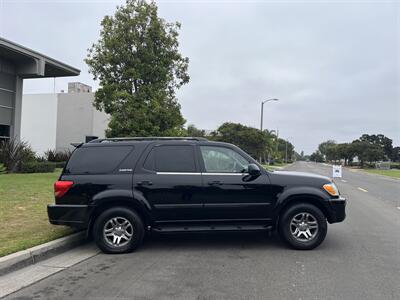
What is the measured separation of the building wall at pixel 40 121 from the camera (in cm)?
4209

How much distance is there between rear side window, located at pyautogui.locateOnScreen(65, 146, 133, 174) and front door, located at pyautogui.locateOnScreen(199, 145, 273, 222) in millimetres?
1501

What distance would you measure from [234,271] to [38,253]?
10.0ft

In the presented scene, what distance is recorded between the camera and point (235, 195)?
275 inches

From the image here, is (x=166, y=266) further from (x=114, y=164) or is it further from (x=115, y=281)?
(x=114, y=164)

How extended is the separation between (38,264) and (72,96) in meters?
37.4

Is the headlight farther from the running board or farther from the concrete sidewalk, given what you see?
the concrete sidewalk

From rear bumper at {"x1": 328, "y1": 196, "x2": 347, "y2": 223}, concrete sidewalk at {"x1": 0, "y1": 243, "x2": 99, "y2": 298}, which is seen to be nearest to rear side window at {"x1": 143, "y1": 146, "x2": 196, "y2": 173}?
concrete sidewalk at {"x1": 0, "y1": 243, "x2": 99, "y2": 298}

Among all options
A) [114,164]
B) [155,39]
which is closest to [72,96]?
[155,39]

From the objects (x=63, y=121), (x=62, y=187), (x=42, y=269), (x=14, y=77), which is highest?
(x=14, y=77)

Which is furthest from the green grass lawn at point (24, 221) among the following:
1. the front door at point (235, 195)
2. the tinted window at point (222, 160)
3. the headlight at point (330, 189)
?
the headlight at point (330, 189)

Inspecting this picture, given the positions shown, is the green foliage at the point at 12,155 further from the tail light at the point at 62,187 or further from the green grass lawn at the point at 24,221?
the tail light at the point at 62,187

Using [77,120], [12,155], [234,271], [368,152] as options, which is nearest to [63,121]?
[77,120]

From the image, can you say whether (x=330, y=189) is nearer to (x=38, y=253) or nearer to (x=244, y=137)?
(x=38, y=253)

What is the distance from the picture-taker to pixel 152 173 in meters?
7.02
